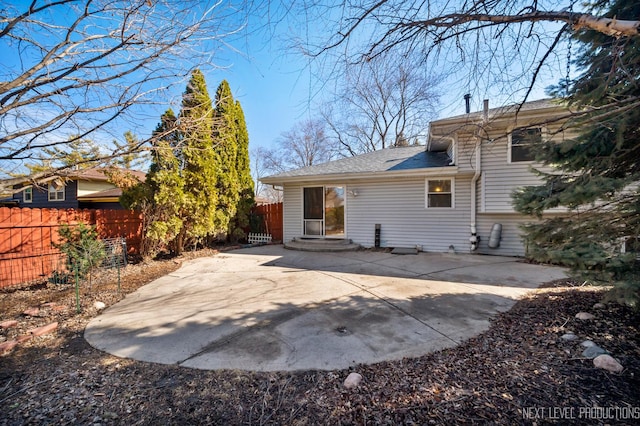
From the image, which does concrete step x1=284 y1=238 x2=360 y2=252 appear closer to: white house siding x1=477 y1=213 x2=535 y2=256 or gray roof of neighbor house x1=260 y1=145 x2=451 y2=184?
gray roof of neighbor house x1=260 y1=145 x2=451 y2=184

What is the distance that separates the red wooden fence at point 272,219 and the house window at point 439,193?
612 cm

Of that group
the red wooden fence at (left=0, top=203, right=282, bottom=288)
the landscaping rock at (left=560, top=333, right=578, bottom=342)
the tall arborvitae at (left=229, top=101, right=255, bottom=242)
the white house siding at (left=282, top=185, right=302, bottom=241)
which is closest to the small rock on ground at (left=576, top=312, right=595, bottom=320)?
the landscaping rock at (left=560, top=333, right=578, bottom=342)

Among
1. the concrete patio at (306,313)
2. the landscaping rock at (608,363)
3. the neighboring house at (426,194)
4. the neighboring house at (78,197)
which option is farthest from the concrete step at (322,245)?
the neighboring house at (78,197)

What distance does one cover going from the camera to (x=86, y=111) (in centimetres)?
342

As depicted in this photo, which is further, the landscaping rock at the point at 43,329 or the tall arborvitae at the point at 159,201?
the tall arborvitae at the point at 159,201

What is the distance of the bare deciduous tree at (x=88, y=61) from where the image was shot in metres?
2.91

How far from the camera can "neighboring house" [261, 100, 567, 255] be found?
24.0 ft

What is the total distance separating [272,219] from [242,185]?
75.6 inches

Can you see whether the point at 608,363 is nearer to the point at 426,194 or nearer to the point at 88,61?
the point at 88,61

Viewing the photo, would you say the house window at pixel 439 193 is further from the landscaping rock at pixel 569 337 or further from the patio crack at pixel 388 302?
the landscaping rock at pixel 569 337

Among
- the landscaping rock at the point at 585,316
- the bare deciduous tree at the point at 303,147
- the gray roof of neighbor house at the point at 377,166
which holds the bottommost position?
the landscaping rock at the point at 585,316

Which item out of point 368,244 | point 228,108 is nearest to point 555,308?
point 368,244

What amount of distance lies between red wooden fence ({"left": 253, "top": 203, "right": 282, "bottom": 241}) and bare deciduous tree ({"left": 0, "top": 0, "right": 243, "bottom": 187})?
26.2 feet

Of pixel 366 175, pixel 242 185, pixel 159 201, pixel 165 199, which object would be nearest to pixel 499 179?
pixel 366 175
